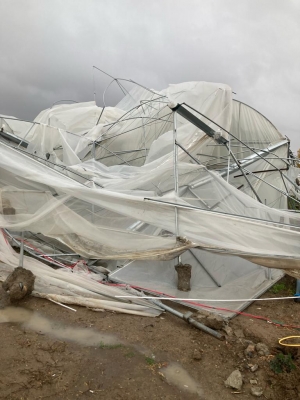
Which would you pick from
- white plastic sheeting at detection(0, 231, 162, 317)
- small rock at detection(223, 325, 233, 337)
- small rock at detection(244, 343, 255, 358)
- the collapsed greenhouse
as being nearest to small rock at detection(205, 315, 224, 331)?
small rock at detection(223, 325, 233, 337)

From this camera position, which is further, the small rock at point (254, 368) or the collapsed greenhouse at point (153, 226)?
the collapsed greenhouse at point (153, 226)

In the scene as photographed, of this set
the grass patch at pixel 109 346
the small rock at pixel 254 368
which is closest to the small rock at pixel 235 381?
the small rock at pixel 254 368

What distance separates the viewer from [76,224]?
→ 5305 mm

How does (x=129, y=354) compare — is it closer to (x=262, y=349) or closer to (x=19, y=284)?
(x=262, y=349)

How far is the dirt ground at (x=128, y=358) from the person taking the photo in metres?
3.23

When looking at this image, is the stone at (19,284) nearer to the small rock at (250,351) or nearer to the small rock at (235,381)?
the small rock at (235,381)

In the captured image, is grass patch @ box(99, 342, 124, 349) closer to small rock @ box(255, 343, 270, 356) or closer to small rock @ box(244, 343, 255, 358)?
small rock @ box(244, 343, 255, 358)

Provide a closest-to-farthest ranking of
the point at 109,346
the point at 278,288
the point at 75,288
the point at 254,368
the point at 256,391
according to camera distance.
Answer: the point at 256,391, the point at 254,368, the point at 109,346, the point at 75,288, the point at 278,288

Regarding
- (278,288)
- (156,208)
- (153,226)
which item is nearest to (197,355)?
(156,208)

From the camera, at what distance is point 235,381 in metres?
3.45

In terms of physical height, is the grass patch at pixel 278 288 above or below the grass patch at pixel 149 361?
below

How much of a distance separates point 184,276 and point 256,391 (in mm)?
2289

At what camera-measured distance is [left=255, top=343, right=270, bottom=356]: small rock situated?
158 inches

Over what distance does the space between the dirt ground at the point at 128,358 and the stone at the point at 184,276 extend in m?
0.77
